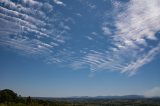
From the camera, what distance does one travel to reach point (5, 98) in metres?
99.5

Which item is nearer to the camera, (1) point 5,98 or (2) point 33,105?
(2) point 33,105

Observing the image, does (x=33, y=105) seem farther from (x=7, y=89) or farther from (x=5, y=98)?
(x=7, y=89)

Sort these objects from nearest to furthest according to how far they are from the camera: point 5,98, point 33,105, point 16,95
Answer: point 33,105 < point 5,98 < point 16,95

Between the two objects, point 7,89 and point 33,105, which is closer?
point 33,105

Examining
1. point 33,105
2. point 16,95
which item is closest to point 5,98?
point 16,95

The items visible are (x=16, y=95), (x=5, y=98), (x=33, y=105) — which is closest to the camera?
(x=33, y=105)

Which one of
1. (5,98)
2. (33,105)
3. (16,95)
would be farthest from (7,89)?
(33,105)

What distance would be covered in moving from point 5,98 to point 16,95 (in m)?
16.1

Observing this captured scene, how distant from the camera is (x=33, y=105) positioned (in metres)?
79.8

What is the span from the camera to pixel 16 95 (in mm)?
115500

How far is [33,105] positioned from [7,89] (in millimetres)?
44546

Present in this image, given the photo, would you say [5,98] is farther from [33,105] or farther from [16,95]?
[33,105]

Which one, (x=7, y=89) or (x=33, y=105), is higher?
(x=7, y=89)
